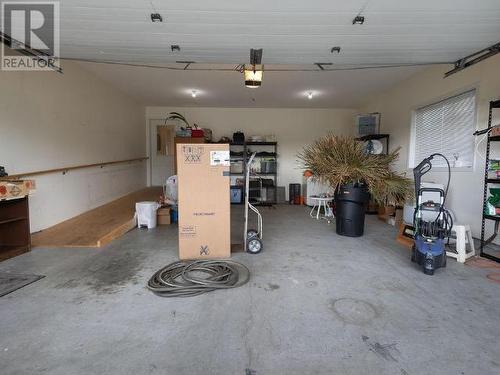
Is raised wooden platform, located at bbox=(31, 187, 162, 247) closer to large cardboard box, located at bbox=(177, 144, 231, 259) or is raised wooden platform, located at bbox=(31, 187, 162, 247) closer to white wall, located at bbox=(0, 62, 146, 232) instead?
Result: white wall, located at bbox=(0, 62, 146, 232)

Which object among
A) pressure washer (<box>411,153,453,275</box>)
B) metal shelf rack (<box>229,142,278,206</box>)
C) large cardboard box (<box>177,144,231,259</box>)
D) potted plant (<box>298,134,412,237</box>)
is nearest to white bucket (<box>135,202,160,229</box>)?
large cardboard box (<box>177,144,231,259</box>)

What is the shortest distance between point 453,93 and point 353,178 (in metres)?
2.09

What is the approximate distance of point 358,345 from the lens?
1.71 meters

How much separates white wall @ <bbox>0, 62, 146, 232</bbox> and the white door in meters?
1.64

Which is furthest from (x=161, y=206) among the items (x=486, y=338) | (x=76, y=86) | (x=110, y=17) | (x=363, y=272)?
(x=486, y=338)

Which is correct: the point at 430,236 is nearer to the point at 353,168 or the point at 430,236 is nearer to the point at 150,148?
the point at 353,168

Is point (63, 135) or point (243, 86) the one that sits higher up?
point (243, 86)

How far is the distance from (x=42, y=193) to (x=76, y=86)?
1.93 metres

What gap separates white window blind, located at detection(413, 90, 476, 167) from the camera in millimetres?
4094

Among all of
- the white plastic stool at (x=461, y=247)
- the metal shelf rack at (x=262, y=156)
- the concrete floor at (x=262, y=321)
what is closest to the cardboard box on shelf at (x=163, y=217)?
the concrete floor at (x=262, y=321)

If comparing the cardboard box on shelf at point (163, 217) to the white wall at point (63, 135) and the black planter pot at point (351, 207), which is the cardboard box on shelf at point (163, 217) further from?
the black planter pot at point (351, 207)

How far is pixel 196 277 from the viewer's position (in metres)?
2.67

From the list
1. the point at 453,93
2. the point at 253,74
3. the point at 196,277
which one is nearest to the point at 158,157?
the point at 253,74

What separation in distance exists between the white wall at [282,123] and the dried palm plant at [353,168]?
3987 millimetres
